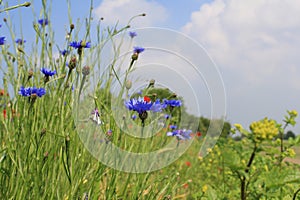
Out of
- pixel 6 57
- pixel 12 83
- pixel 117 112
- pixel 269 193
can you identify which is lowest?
pixel 269 193

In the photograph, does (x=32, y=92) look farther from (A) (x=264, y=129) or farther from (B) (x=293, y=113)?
(B) (x=293, y=113)

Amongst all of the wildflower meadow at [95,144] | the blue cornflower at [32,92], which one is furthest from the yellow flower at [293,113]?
the blue cornflower at [32,92]

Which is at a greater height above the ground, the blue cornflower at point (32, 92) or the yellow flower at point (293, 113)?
the yellow flower at point (293, 113)

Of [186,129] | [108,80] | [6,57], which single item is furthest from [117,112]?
[6,57]

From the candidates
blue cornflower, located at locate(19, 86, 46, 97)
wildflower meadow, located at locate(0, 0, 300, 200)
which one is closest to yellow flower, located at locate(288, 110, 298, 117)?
wildflower meadow, located at locate(0, 0, 300, 200)

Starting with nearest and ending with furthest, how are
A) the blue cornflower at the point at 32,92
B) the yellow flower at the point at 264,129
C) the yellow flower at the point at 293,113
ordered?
the yellow flower at the point at 264,129 → the blue cornflower at the point at 32,92 → the yellow flower at the point at 293,113

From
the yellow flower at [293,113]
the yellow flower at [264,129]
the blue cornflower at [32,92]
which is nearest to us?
the yellow flower at [264,129]

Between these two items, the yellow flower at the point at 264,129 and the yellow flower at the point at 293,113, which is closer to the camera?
the yellow flower at the point at 264,129

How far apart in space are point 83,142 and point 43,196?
0.38m

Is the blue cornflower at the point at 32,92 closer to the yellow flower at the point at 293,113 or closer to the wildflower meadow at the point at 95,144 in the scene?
the wildflower meadow at the point at 95,144

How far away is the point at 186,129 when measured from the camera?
2082 millimetres

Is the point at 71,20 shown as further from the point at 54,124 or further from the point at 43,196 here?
the point at 43,196

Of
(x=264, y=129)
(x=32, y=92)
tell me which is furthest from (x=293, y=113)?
(x=32, y=92)

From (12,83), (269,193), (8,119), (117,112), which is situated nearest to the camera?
(269,193)
